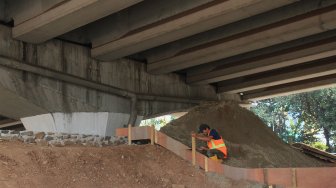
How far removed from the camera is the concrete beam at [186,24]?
1105 centimetres

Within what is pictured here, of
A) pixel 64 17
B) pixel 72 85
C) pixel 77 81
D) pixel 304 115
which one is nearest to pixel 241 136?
pixel 77 81

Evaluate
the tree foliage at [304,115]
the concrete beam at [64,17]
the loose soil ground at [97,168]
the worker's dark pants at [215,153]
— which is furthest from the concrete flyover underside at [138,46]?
the tree foliage at [304,115]

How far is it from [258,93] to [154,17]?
1382 centimetres

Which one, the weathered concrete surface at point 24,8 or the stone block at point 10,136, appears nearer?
the stone block at point 10,136

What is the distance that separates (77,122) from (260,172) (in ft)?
26.4

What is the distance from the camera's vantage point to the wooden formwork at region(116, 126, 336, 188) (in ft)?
27.0

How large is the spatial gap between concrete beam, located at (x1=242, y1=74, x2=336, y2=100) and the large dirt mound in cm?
613

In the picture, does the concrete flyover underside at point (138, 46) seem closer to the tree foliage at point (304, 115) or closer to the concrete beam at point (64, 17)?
the concrete beam at point (64, 17)

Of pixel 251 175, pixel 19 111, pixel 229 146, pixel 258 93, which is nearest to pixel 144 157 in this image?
pixel 251 175

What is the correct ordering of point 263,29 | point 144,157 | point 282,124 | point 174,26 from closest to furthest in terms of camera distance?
1. point 144,157
2. point 174,26
3. point 263,29
4. point 282,124

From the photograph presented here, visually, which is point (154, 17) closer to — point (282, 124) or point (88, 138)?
point (88, 138)

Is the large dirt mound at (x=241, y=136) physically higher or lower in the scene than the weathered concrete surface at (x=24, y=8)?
lower

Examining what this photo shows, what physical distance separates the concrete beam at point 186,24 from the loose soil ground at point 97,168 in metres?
4.11

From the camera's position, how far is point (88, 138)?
1096cm
